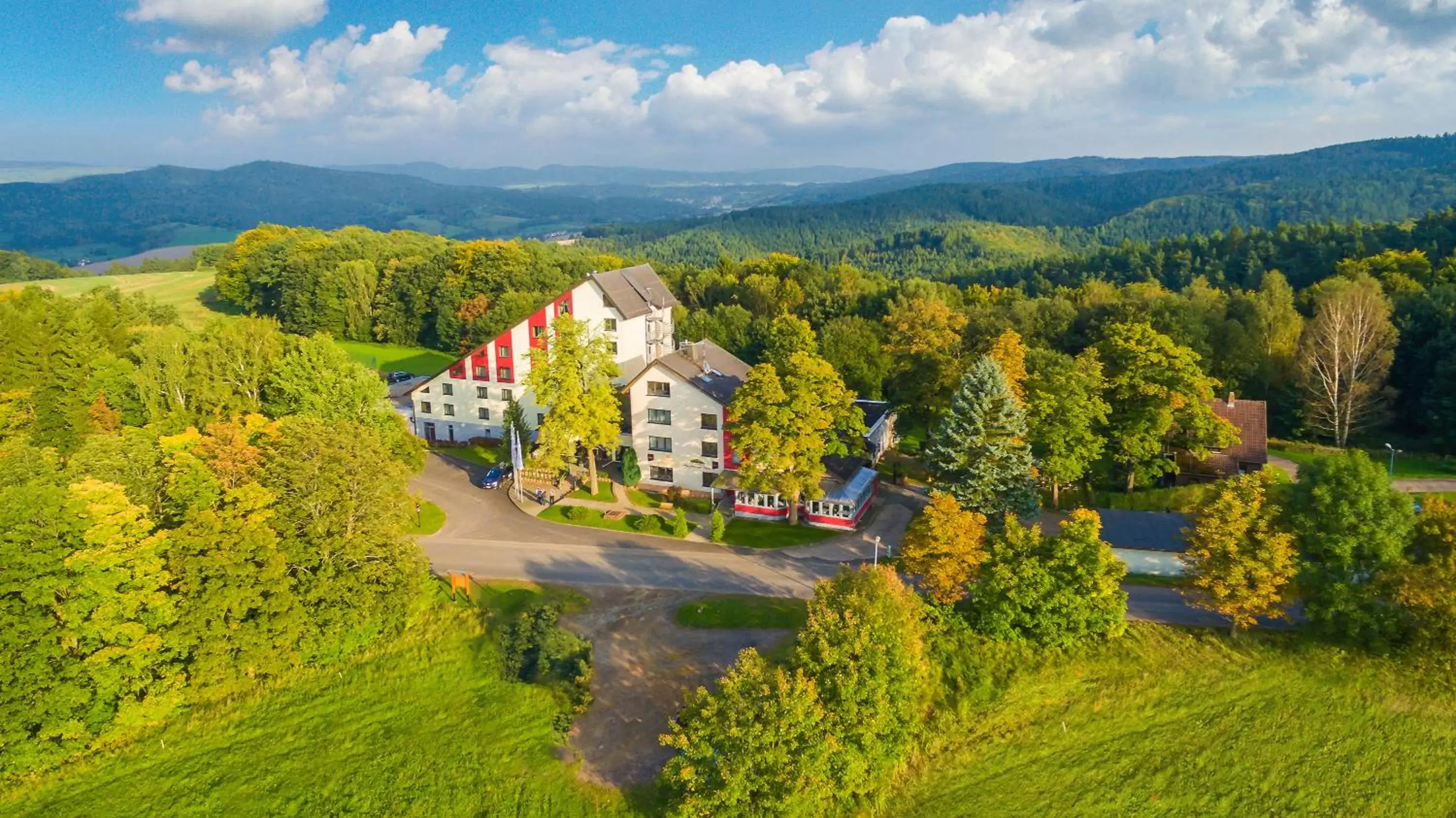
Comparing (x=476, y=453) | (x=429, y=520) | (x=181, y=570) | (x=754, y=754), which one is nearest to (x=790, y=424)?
(x=754, y=754)

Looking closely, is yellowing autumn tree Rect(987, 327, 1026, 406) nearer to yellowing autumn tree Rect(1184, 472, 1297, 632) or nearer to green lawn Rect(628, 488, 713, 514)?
yellowing autumn tree Rect(1184, 472, 1297, 632)

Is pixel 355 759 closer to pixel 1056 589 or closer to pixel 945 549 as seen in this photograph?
pixel 945 549

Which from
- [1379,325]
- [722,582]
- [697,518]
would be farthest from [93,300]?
[1379,325]

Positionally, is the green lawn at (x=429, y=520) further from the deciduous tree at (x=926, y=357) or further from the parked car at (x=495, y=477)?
the deciduous tree at (x=926, y=357)

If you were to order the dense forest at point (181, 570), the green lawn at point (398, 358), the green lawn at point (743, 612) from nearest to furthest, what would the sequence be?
1. the dense forest at point (181, 570)
2. the green lawn at point (743, 612)
3. the green lawn at point (398, 358)

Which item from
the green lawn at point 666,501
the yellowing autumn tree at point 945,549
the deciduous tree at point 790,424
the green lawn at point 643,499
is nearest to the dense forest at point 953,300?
the deciduous tree at point 790,424

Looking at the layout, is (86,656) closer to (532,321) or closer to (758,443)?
(758,443)

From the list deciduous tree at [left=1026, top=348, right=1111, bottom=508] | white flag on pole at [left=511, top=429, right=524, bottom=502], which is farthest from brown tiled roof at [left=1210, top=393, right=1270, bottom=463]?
white flag on pole at [left=511, top=429, right=524, bottom=502]
